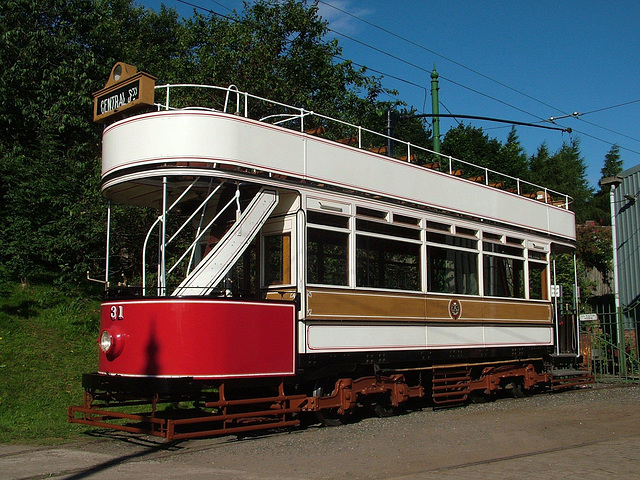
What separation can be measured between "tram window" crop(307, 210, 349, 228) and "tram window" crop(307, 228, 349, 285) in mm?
111

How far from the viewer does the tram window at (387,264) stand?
1022cm

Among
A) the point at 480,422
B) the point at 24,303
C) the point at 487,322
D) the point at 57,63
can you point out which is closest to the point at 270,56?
the point at 57,63

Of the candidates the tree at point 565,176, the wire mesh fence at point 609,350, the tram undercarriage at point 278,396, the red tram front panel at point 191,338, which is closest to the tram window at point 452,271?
the tram undercarriage at point 278,396

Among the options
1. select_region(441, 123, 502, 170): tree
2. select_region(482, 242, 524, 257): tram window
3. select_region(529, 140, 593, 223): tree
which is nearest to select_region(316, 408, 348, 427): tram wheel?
select_region(482, 242, 524, 257): tram window

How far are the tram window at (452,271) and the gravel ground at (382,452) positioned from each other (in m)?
2.15

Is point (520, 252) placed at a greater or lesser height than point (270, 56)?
lesser

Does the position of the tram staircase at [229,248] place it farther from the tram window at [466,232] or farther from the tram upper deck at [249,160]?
the tram window at [466,232]

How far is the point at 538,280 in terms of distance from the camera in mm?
14367

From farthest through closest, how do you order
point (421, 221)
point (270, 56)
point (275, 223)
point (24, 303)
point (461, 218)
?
point (270, 56)
point (24, 303)
point (461, 218)
point (421, 221)
point (275, 223)

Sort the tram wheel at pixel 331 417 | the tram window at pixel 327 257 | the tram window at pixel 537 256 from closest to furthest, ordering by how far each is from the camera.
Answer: the tram window at pixel 327 257, the tram wheel at pixel 331 417, the tram window at pixel 537 256

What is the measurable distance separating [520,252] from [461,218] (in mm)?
2182

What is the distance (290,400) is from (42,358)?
632cm

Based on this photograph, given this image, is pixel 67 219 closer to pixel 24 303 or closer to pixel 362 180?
pixel 24 303

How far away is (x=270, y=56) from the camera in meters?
18.9
